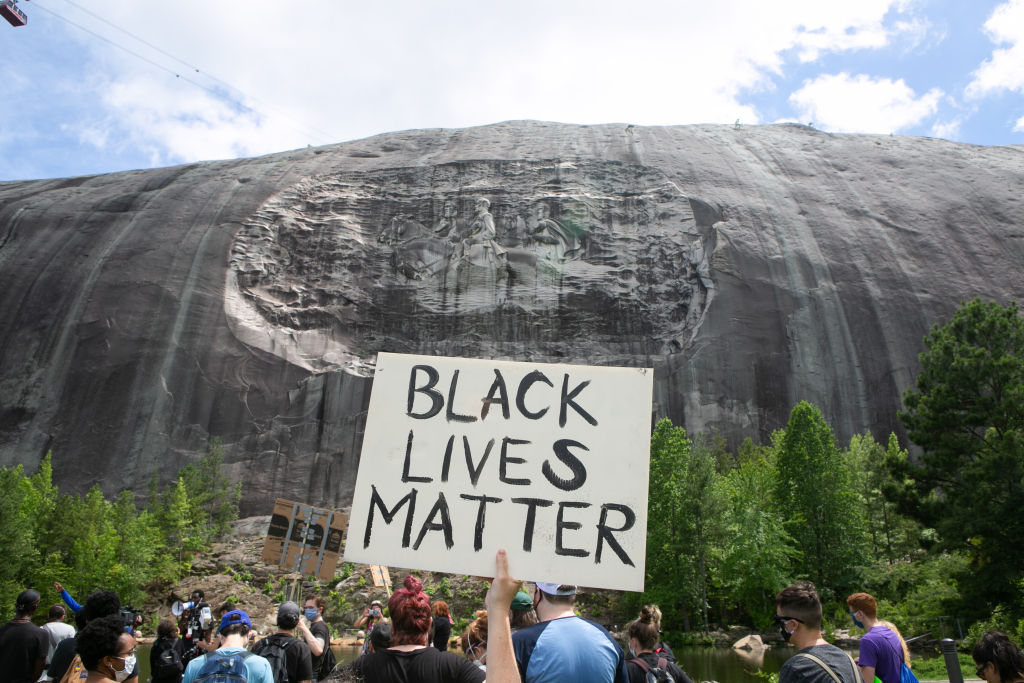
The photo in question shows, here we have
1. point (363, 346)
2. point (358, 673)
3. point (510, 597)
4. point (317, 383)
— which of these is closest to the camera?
point (510, 597)

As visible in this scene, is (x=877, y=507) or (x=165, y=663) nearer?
(x=165, y=663)

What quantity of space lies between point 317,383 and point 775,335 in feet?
84.9

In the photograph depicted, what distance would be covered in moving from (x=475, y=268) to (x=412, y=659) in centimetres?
4087

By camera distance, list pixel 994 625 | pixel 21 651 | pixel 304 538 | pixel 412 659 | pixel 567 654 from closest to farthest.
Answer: pixel 567 654 < pixel 412 659 < pixel 21 651 < pixel 304 538 < pixel 994 625

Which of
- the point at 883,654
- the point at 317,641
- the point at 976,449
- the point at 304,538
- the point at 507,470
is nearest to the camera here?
Answer: the point at 507,470

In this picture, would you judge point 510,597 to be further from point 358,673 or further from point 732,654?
point 732,654

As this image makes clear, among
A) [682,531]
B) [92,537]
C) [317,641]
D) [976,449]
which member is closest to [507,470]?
[317,641]

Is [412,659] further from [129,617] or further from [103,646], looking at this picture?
[129,617]

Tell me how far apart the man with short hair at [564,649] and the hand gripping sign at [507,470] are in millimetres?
227

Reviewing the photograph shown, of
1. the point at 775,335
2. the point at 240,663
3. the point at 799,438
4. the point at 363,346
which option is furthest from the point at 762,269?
the point at 240,663

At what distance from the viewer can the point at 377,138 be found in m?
51.9

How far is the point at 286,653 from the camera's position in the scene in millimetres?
5000

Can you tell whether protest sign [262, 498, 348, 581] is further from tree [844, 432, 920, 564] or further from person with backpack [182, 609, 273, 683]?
tree [844, 432, 920, 564]

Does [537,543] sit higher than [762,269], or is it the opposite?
[762,269]
